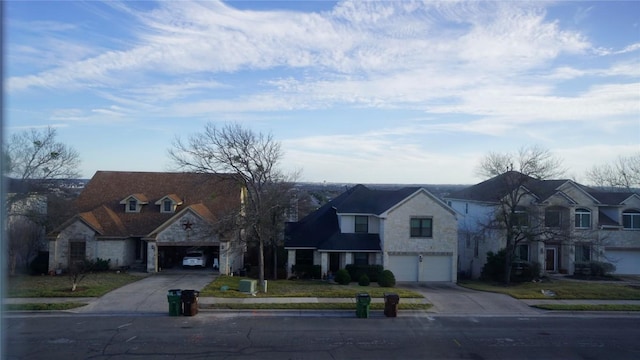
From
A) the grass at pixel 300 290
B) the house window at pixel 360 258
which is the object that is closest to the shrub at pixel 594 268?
the house window at pixel 360 258

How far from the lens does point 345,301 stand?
22.9m

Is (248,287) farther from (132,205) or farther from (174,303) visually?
(132,205)

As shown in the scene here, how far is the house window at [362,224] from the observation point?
113ft

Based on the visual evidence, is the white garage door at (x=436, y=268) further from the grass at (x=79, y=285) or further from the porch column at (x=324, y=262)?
the grass at (x=79, y=285)

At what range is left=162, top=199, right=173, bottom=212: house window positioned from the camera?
3606cm

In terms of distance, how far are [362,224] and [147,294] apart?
47.8ft

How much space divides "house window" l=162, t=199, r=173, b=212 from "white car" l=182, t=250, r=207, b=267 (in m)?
3.26

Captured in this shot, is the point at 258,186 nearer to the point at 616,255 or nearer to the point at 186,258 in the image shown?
the point at 186,258

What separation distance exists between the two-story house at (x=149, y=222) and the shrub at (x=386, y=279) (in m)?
8.35

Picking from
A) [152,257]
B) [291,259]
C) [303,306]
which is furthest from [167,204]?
[303,306]

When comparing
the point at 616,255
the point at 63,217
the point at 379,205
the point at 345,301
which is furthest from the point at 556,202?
the point at 63,217

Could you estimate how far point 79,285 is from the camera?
2642 centimetres

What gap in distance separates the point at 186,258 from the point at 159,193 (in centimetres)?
577

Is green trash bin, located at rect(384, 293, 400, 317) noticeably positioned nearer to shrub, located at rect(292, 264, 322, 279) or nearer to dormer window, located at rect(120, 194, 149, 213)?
shrub, located at rect(292, 264, 322, 279)
